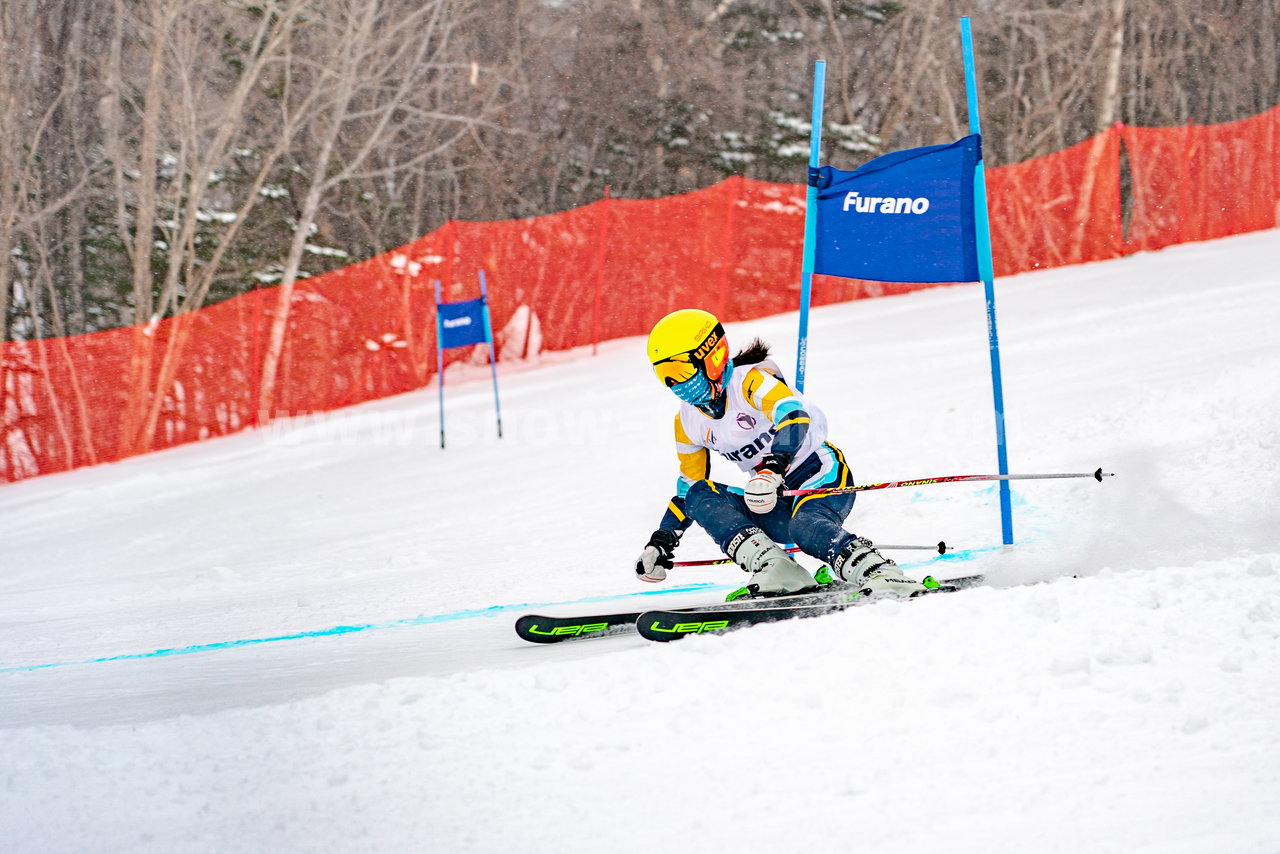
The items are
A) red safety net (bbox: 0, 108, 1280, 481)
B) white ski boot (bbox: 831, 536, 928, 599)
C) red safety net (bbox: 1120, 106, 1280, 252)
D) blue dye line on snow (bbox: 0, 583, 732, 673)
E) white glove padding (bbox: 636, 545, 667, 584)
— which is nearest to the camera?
white ski boot (bbox: 831, 536, 928, 599)

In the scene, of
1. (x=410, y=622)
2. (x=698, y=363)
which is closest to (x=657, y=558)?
(x=698, y=363)

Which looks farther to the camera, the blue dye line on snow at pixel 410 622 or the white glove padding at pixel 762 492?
the blue dye line on snow at pixel 410 622

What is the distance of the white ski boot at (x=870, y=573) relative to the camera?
4677 mm

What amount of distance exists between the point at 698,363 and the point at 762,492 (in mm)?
640

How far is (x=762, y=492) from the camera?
475 cm

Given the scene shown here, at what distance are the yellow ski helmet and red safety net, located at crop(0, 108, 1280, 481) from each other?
1165cm

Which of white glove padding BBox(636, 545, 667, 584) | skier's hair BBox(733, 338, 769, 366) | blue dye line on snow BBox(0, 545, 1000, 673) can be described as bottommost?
blue dye line on snow BBox(0, 545, 1000, 673)

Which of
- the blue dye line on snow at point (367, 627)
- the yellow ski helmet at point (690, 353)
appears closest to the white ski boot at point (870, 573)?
the yellow ski helmet at point (690, 353)

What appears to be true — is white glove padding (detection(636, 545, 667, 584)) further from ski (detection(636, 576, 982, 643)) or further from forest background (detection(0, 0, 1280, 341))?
forest background (detection(0, 0, 1280, 341))

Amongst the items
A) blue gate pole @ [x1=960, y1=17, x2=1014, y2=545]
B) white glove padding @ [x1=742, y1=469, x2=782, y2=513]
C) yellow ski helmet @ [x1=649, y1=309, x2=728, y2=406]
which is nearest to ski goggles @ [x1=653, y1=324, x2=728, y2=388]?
yellow ski helmet @ [x1=649, y1=309, x2=728, y2=406]

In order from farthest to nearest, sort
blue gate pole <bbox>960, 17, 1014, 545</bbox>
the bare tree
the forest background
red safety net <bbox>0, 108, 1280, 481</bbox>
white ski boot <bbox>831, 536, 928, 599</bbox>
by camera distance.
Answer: the forest background
the bare tree
red safety net <bbox>0, 108, 1280, 481</bbox>
blue gate pole <bbox>960, 17, 1014, 545</bbox>
white ski boot <bbox>831, 536, 928, 599</bbox>

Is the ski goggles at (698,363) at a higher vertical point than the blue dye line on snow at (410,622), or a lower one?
higher

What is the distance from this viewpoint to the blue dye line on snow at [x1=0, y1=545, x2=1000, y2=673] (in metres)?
5.83

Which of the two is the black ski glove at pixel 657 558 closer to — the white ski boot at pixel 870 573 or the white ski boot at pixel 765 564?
the white ski boot at pixel 765 564
